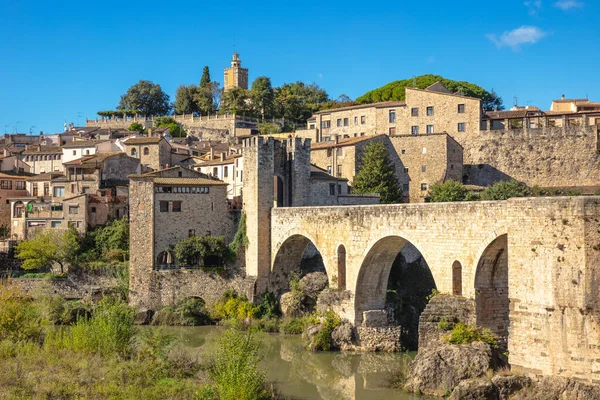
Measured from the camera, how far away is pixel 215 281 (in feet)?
127

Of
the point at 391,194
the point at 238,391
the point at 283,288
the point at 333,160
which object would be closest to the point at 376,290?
the point at 283,288

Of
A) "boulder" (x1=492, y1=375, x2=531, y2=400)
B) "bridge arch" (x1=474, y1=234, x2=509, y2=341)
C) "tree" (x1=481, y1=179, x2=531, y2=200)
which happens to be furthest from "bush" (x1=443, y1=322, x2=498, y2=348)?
"tree" (x1=481, y1=179, x2=531, y2=200)

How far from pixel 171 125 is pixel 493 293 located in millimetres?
56191

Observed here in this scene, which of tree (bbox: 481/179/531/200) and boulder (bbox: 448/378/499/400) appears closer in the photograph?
boulder (bbox: 448/378/499/400)

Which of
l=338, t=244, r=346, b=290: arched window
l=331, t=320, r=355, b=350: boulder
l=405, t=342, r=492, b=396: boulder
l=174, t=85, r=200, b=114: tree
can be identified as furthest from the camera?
l=174, t=85, r=200, b=114: tree

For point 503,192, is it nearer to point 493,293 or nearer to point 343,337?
point 343,337

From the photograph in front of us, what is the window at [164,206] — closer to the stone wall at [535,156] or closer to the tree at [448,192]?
the tree at [448,192]

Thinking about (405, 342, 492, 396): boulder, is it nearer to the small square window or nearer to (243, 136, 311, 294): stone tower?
(243, 136, 311, 294): stone tower

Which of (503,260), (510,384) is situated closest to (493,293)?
(503,260)

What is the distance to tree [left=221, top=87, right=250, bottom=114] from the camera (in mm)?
79875

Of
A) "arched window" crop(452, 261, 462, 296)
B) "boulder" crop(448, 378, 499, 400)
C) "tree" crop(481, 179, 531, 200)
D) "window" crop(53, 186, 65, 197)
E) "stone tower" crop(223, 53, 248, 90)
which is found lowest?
"boulder" crop(448, 378, 499, 400)

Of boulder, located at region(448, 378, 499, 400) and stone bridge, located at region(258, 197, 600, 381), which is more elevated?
stone bridge, located at region(258, 197, 600, 381)

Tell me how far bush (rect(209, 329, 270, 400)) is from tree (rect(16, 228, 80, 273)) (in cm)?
1912

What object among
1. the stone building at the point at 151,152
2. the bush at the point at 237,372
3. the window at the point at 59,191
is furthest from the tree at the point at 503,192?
the window at the point at 59,191
